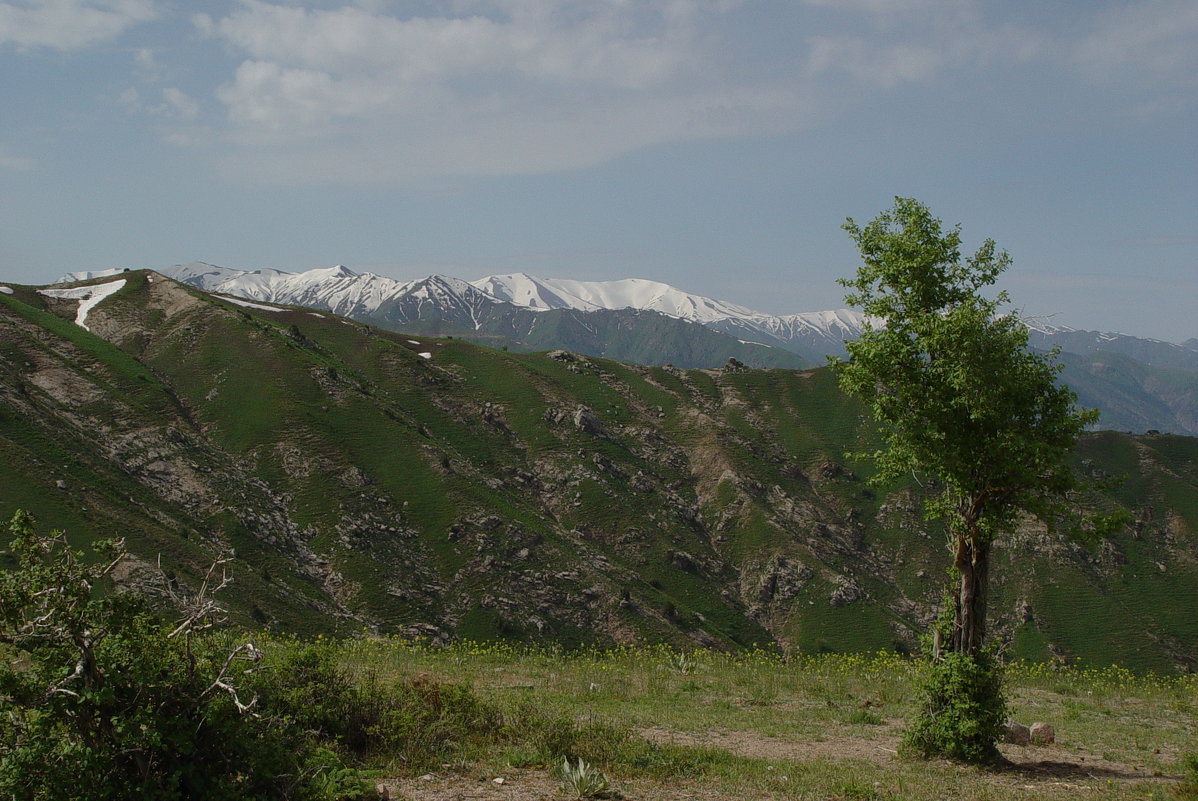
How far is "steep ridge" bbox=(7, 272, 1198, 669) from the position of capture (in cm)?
6781

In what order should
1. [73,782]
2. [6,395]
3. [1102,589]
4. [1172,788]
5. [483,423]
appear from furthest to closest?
[483,423]
[1102,589]
[6,395]
[1172,788]
[73,782]

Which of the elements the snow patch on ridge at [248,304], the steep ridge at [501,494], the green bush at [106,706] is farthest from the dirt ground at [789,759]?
the snow patch on ridge at [248,304]

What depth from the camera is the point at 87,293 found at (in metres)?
120

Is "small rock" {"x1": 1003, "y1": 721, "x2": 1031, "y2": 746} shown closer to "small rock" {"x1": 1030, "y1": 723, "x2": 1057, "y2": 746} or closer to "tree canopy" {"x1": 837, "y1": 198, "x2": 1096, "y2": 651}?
"small rock" {"x1": 1030, "y1": 723, "x2": 1057, "y2": 746}

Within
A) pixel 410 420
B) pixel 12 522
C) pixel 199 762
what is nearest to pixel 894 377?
pixel 199 762

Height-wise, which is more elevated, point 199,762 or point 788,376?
point 788,376

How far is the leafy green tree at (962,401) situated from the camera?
16.5 meters

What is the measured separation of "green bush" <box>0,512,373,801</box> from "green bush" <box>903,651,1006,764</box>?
492 inches

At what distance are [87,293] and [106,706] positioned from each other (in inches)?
5397

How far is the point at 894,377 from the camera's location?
17891 mm

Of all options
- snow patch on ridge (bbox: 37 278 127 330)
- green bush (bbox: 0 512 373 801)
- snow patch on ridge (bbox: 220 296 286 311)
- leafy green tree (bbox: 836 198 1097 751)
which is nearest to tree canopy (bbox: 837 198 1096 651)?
leafy green tree (bbox: 836 198 1097 751)

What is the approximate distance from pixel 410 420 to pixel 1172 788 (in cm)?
A: 9665

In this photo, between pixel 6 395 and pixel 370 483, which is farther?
pixel 370 483

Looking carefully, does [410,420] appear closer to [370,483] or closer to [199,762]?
[370,483]
